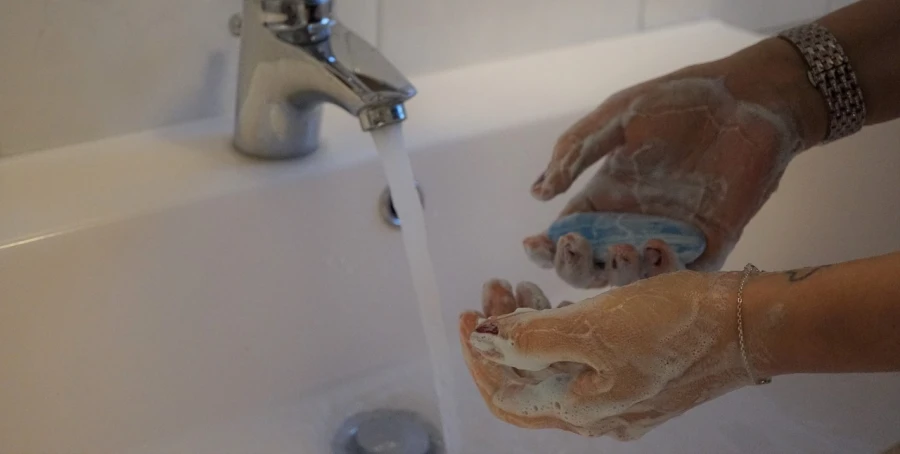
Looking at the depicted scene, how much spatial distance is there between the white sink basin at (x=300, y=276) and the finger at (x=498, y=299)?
0.15 meters

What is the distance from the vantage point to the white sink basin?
1.74 ft

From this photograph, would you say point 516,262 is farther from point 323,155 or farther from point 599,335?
point 599,335

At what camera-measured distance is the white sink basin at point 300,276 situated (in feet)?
1.74

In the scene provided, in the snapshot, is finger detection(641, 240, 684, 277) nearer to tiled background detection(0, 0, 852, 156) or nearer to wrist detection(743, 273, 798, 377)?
wrist detection(743, 273, 798, 377)

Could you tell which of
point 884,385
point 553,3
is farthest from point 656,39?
point 884,385

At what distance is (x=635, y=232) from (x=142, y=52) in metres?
0.36

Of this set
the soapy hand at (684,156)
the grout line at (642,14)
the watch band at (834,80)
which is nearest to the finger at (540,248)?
the soapy hand at (684,156)

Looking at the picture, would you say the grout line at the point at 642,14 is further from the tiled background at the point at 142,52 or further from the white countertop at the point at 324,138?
the tiled background at the point at 142,52

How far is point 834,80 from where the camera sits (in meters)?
0.57

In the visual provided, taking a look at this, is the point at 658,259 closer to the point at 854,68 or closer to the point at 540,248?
the point at 540,248

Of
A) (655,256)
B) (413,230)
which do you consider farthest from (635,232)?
(413,230)

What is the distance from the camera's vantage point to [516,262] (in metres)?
0.72

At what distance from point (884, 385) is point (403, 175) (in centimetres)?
40

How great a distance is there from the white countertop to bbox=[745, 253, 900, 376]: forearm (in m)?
0.30
